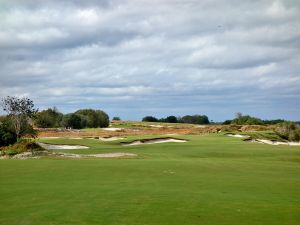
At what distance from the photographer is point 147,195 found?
1530 centimetres

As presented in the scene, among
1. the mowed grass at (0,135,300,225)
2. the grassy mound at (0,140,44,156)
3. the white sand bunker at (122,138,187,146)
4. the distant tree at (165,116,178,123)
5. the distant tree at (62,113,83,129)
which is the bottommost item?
the mowed grass at (0,135,300,225)

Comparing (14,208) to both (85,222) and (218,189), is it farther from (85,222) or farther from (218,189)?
(218,189)

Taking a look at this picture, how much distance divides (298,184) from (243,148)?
23352 mm

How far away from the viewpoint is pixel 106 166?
25125 millimetres

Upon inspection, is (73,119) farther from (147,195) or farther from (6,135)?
(147,195)

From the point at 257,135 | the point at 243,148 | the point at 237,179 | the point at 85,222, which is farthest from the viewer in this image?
the point at 257,135

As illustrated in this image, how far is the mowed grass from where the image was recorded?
12102 mm

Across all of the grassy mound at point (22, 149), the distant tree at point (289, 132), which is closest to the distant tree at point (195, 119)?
the distant tree at point (289, 132)

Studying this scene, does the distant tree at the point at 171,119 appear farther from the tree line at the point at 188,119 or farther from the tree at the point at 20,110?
the tree at the point at 20,110

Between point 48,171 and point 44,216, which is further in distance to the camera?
point 48,171

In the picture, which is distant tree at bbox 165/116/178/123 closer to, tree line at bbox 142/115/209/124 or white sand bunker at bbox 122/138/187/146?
tree line at bbox 142/115/209/124

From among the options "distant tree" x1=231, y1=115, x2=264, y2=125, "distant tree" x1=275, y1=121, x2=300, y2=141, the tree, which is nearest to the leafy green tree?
the tree

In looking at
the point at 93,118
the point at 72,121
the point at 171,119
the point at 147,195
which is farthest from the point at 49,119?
the point at 147,195

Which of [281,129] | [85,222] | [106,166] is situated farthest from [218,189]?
[281,129]
